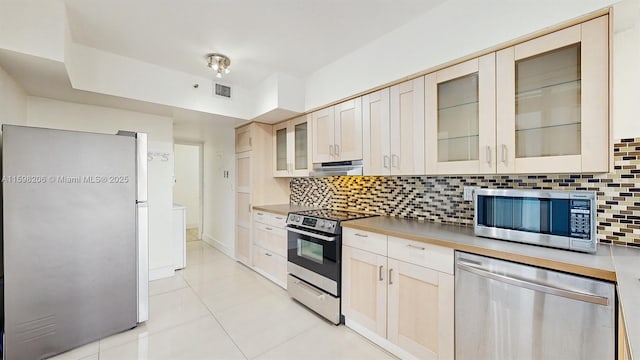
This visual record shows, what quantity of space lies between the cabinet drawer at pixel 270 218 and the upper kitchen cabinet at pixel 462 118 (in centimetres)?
181

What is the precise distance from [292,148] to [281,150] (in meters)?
0.36

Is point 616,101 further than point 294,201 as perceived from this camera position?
No

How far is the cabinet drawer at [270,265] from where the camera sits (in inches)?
125

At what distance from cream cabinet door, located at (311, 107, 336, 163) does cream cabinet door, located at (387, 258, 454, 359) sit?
1398mm

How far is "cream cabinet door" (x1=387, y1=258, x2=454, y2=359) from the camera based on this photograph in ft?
5.51

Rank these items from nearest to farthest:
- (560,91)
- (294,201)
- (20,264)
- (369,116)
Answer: (560,91) → (20,264) → (369,116) → (294,201)

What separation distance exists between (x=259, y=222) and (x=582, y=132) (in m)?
3.25

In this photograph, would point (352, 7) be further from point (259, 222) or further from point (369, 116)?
point (259, 222)

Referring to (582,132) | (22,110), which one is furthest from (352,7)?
(22,110)

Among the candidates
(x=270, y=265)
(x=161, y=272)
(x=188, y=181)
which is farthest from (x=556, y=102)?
(x=188, y=181)

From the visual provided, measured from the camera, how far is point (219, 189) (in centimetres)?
477

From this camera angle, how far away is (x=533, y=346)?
135 centimetres

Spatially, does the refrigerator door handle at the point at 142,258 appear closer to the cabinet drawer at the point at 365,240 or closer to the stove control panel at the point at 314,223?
the stove control panel at the point at 314,223

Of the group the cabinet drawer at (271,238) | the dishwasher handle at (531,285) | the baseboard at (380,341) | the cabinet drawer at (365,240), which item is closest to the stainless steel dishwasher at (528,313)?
the dishwasher handle at (531,285)
